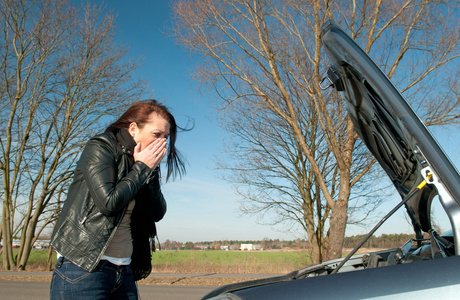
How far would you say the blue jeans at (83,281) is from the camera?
1774 mm

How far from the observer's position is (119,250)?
1969 millimetres

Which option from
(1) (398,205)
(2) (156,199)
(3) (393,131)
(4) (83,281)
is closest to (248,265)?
A: (2) (156,199)

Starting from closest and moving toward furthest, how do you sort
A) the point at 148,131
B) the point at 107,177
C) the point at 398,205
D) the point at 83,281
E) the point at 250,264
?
1. the point at 398,205
2. the point at 83,281
3. the point at 107,177
4. the point at 148,131
5. the point at 250,264

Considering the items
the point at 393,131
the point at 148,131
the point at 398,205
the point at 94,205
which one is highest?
the point at 148,131

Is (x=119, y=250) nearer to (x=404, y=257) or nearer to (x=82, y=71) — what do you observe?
(x=404, y=257)

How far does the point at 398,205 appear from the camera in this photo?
1522 mm

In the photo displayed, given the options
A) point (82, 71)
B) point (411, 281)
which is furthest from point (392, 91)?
point (82, 71)

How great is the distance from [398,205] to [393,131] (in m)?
0.46

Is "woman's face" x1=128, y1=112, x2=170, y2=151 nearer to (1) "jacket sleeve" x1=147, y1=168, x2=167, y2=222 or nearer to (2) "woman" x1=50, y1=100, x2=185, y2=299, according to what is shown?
(2) "woman" x1=50, y1=100, x2=185, y2=299

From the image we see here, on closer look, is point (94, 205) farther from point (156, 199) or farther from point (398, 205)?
point (398, 205)

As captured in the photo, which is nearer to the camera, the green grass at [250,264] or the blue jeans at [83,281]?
the blue jeans at [83,281]

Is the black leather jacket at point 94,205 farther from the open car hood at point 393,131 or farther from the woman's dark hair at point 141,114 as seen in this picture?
the open car hood at point 393,131

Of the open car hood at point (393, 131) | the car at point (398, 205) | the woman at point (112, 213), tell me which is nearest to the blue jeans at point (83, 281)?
the woman at point (112, 213)

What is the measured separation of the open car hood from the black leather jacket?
1163mm
